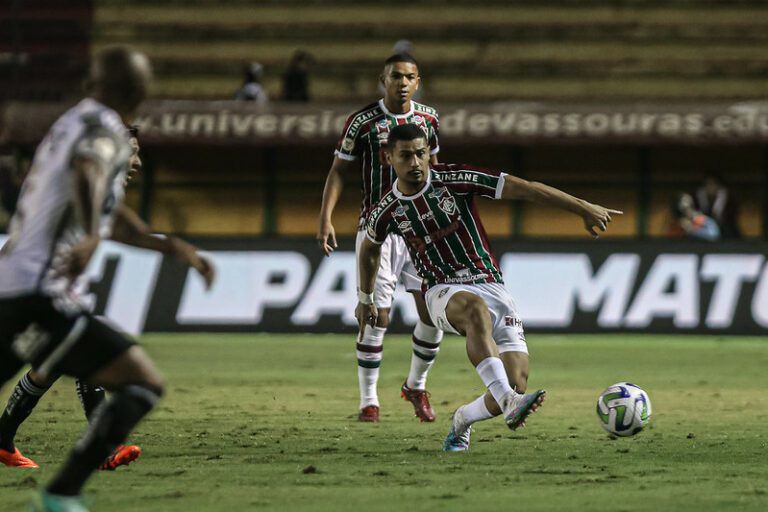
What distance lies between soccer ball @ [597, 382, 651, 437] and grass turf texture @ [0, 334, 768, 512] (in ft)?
0.34

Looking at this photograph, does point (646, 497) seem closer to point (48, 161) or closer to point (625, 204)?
point (48, 161)

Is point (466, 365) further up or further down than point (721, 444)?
further down

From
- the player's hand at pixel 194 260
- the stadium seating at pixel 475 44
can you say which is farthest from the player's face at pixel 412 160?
the stadium seating at pixel 475 44

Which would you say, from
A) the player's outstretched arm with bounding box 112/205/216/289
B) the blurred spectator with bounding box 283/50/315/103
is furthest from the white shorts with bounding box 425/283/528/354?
the blurred spectator with bounding box 283/50/315/103

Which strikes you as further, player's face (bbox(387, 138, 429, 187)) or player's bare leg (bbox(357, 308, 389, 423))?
player's bare leg (bbox(357, 308, 389, 423))

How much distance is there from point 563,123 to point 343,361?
28.6 ft

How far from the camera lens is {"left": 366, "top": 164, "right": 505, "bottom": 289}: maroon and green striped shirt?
8.34 metres

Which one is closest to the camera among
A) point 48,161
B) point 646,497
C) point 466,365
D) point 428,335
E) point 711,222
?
point 48,161

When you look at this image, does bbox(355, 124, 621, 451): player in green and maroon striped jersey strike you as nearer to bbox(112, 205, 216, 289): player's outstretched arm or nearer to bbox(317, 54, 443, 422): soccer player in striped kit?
bbox(317, 54, 443, 422): soccer player in striped kit

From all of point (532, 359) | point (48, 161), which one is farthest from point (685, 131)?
point (48, 161)

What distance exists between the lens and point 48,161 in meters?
5.34

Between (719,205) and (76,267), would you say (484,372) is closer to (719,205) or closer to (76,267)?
(76,267)

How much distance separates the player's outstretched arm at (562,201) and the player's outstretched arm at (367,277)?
105 centimetres

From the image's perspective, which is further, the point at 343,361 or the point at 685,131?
the point at 685,131
